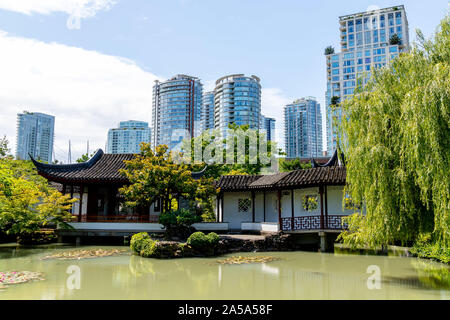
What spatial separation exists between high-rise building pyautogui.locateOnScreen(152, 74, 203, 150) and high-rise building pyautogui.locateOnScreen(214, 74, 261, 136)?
8930 millimetres

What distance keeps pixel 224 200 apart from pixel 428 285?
1178 cm

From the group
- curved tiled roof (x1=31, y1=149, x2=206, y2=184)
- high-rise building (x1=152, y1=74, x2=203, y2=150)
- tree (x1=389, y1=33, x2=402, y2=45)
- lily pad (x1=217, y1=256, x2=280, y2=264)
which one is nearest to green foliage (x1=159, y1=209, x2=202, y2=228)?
lily pad (x1=217, y1=256, x2=280, y2=264)

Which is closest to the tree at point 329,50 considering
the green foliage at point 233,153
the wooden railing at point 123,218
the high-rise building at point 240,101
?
the high-rise building at point 240,101

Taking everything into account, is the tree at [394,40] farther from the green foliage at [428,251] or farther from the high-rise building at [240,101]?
the green foliage at [428,251]

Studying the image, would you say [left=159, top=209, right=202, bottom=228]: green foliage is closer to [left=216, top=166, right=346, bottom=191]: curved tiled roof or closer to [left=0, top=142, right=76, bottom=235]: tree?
[left=216, top=166, right=346, bottom=191]: curved tiled roof

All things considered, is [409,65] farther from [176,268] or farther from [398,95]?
[176,268]

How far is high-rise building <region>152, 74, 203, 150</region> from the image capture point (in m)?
80.6

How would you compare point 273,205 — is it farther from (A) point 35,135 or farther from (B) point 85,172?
(A) point 35,135

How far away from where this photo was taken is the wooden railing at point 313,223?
14.1m

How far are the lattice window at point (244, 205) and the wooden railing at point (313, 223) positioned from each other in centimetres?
358

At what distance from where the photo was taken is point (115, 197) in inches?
768

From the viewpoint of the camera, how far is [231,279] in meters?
8.98

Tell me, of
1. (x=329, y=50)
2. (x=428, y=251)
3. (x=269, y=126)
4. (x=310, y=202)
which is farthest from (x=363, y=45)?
(x=428, y=251)
